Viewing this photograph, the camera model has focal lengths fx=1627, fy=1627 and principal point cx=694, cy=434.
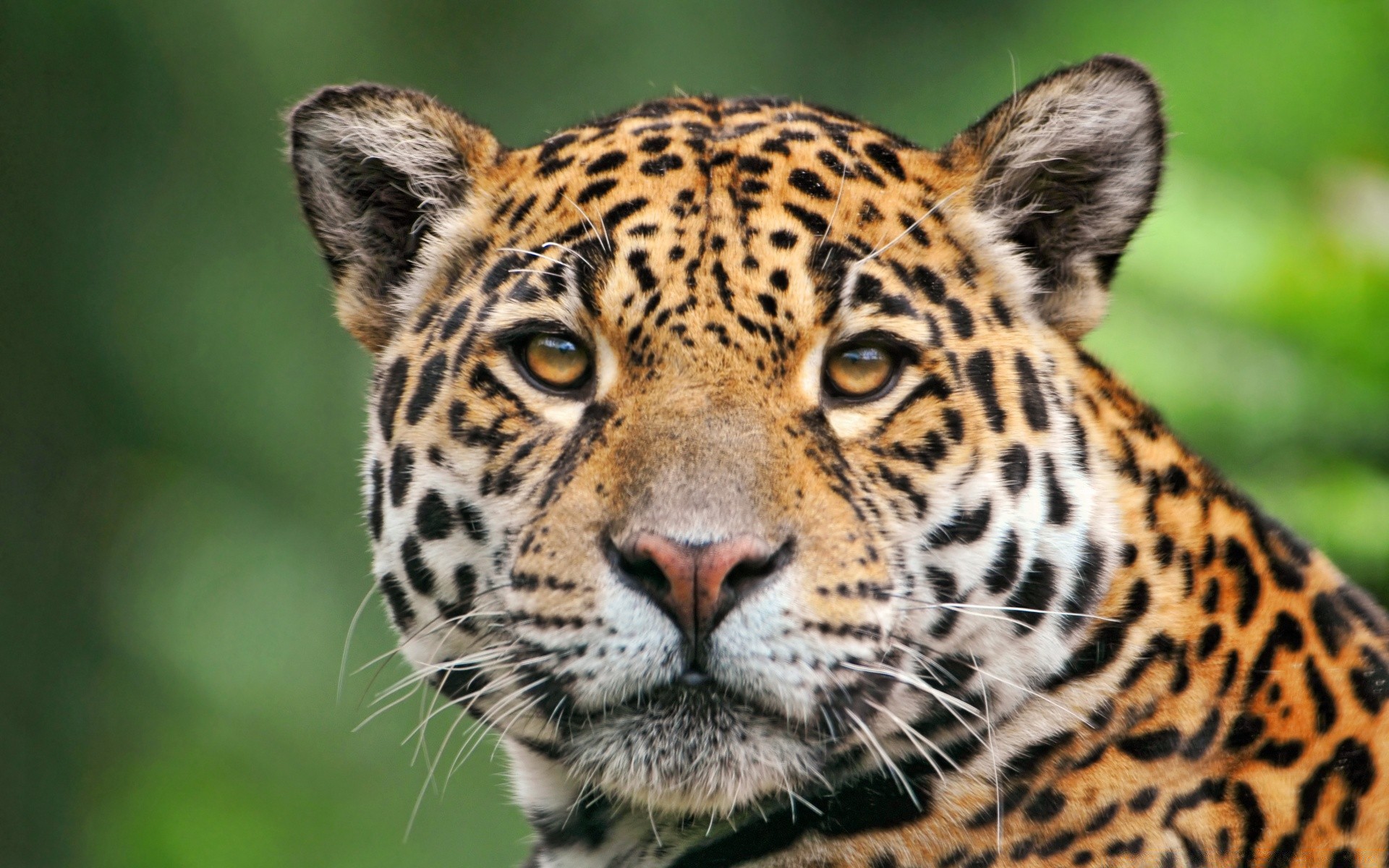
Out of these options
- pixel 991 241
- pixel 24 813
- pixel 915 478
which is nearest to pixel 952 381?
pixel 915 478

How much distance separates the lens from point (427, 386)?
16.3 ft

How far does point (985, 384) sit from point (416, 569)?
1.78 m

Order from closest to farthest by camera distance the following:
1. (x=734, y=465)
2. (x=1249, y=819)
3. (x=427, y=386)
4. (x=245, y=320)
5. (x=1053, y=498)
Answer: (x=734, y=465) → (x=1249, y=819) → (x=1053, y=498) → (x=427, y=386) → (x=245, y=320)

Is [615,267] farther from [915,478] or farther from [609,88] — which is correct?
[609,88]

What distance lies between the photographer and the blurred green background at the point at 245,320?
46.2 feet

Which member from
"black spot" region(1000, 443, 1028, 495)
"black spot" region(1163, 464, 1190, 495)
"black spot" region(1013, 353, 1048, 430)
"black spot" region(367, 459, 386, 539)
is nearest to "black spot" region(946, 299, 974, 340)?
"black spot" region(1013, 353, 1048, 430)

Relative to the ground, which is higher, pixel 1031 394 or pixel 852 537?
pixel 1031 394

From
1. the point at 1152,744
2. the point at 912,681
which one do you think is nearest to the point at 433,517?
the point at 912,681

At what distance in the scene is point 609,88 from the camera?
766 inches

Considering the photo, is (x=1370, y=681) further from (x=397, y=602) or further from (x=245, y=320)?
(x=245, y=320)

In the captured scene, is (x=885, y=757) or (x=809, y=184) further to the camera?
(x=809, y=184)

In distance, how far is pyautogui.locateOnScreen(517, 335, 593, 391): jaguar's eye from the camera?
479cm

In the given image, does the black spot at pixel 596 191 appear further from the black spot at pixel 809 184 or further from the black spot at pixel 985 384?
the black spot at pixel 985 384

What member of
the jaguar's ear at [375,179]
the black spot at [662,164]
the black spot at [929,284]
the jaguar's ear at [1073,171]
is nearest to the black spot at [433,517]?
the jaguar's ear at [375,179]
